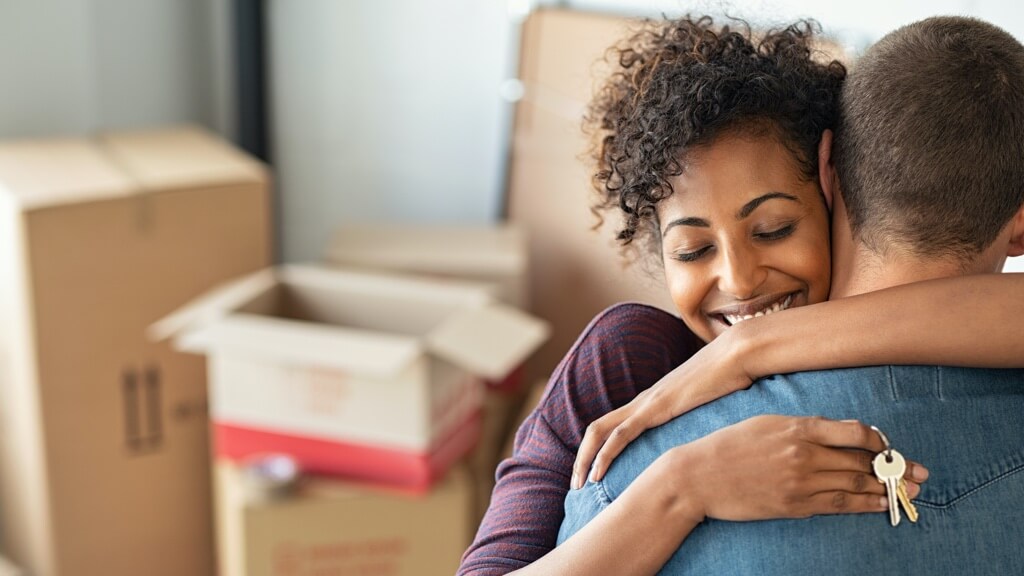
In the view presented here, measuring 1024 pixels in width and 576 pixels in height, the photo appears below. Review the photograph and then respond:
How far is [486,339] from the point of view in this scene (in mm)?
2244

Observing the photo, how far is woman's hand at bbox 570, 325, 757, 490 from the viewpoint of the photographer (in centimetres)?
90

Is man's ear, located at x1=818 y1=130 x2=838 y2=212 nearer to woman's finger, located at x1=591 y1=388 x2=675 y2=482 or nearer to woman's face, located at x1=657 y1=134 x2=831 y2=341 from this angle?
woman's face, located at x1=657 y1=134 x2=831 y2=341

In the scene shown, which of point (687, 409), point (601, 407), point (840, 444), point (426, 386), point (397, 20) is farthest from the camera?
point (397, 20)

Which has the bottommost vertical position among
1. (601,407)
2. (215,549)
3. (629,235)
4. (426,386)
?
(215,549)

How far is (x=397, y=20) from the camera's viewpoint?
315 centimetres

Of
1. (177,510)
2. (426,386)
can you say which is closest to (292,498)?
(426,386)

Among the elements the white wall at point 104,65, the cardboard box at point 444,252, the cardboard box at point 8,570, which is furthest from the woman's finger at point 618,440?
the white wall at point 104,65

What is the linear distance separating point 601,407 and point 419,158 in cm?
224

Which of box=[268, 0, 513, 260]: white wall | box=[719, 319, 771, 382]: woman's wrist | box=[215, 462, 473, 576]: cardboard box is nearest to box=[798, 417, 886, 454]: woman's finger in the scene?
box=[719, 319, 771, 382]: woman's wrist

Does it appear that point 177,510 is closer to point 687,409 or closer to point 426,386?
point 426,386

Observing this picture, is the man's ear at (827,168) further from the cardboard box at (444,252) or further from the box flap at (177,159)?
the box flap at (177,159)

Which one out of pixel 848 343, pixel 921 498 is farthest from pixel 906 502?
pixel 848 343

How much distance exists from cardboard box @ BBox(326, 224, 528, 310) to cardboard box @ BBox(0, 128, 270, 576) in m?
0.23

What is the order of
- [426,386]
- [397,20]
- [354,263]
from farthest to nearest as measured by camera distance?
[397,20] < [354,263] < [426,386]
